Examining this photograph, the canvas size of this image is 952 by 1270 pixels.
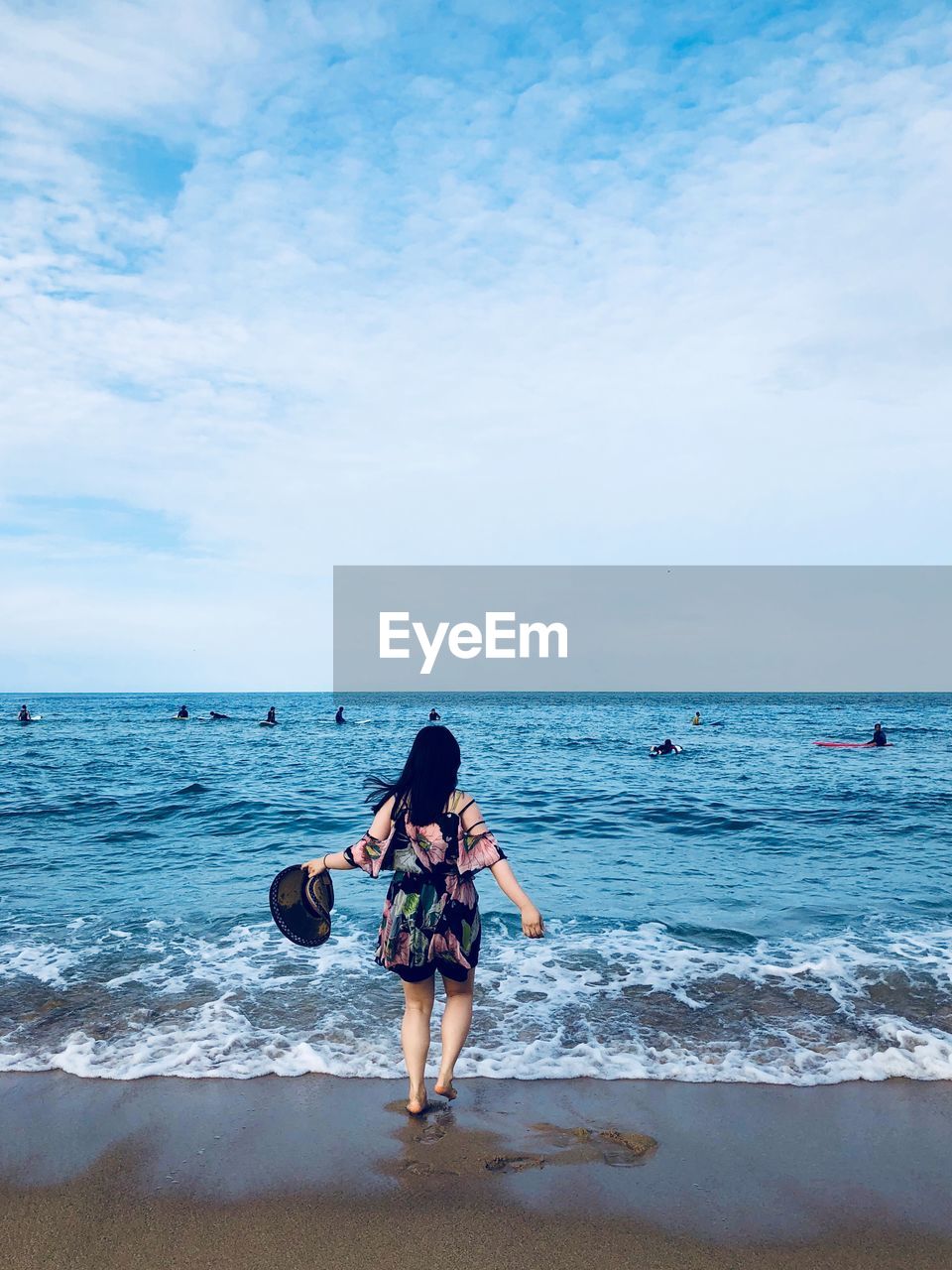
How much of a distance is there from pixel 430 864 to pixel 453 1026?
42.7 inches

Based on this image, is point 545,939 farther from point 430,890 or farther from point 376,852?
point 376,852

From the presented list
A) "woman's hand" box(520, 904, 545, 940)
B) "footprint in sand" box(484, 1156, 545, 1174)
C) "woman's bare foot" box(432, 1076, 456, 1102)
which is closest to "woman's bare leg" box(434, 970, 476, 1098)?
"woman's bare foot" box(432, 1076, 456, 1102)

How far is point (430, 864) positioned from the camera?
4668mm

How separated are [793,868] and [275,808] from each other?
1011 centimetres

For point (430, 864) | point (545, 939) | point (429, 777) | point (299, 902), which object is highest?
point (429, 777)

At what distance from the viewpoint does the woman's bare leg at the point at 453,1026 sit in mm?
4816

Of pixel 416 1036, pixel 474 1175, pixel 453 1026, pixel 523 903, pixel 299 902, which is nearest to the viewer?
pixel 474 1175

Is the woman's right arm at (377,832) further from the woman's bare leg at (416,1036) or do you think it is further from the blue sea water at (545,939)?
the blue sea water at (545,939)

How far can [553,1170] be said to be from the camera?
4.23 m

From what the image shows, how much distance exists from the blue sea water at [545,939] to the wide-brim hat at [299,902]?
1.03m

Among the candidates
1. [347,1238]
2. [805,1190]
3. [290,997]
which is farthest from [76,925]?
[805,1190]

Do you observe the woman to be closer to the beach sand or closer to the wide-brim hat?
the wide-brim hat

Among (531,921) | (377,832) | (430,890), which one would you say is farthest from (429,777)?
(531,921)

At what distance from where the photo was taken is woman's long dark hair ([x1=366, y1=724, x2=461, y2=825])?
455 cm
